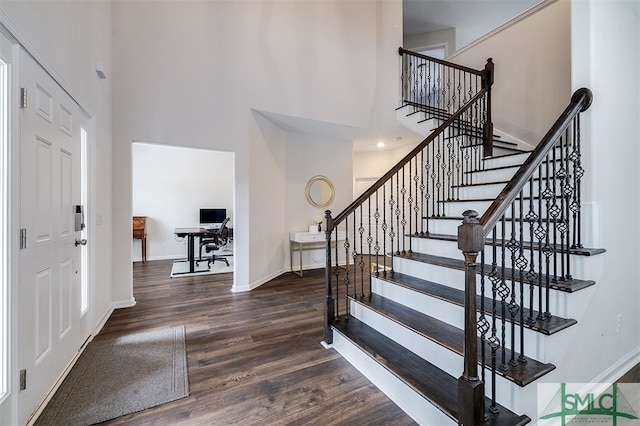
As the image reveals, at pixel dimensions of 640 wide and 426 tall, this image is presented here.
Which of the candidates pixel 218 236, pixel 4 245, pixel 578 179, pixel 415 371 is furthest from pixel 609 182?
pixel 218 236

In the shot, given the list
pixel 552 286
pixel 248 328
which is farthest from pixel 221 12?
pixel 552 286

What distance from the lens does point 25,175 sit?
1.58 metres

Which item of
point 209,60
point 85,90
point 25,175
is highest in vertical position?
point 209,60

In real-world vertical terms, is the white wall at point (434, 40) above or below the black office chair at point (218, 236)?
above

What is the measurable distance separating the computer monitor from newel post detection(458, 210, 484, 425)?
665 cm

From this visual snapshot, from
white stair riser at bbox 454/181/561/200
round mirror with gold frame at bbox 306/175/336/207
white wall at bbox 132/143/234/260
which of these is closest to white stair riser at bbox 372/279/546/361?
white stair riser at bbox 454/181/561/200

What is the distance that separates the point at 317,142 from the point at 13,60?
4.44 metres

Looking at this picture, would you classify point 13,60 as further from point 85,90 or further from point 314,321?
point 314,321

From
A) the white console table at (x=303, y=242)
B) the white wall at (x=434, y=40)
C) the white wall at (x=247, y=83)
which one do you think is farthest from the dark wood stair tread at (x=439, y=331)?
the white wall at (x=434, y=40)

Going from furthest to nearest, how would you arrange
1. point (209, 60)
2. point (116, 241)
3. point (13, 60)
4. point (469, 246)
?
1. point (209, 60)
2. point (116, 241)
3. point (13, 60)
4. point (469, 246)

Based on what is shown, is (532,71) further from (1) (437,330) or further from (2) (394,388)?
(2) (394,388)

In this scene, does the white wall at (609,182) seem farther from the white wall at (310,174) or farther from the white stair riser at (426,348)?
the white wall at (310,174)

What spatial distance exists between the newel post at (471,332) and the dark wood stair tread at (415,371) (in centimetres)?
11

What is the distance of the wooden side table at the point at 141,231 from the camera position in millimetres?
6277
